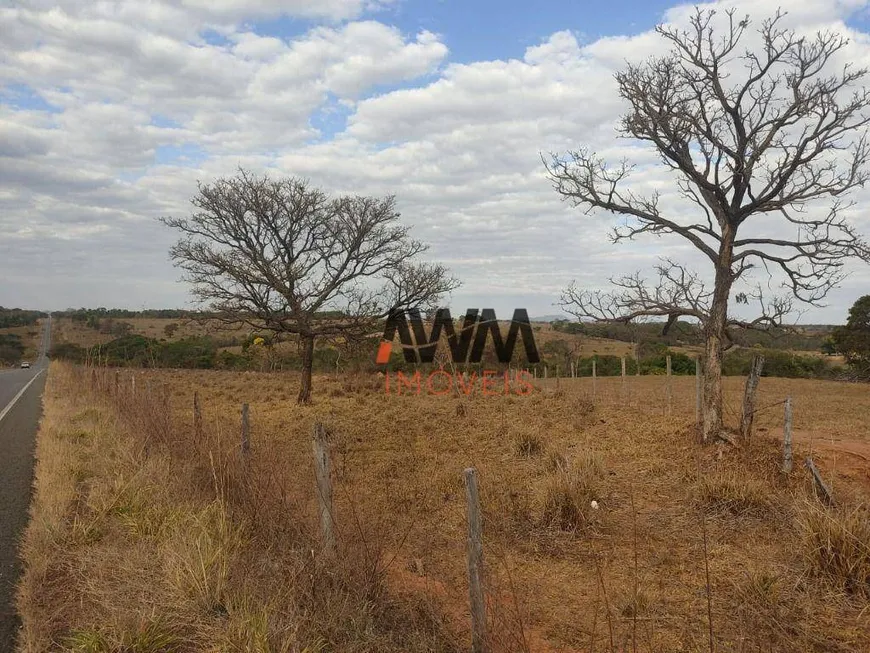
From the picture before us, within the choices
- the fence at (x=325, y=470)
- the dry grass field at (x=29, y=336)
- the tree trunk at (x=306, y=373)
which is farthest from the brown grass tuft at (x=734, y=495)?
the dry grass field at (x=29, y=336)

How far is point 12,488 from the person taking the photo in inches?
324

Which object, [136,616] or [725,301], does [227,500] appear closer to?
[136,616]

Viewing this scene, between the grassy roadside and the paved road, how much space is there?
0.46ft

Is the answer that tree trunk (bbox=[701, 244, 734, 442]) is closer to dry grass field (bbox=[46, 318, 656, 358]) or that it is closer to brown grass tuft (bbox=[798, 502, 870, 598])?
dry grass field (bbox=[46, 318, 656, 358])

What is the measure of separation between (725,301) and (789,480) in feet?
11.2

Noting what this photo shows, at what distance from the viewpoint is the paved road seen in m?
4.52

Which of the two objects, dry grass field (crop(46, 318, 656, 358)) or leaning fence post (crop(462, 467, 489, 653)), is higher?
dry grass field (crop(46, 318, 656, 358))

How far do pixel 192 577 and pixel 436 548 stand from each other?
306 cm

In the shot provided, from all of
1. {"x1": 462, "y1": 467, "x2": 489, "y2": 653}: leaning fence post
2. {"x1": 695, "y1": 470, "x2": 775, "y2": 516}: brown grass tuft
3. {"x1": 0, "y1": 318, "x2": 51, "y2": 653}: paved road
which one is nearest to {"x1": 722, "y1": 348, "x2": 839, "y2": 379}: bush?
{"x1": 695, "y1": 470, "x2": 775, "y2": 516}: brown grass tuft

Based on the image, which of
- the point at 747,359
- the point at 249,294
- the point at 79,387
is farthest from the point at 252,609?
the point at 747,359

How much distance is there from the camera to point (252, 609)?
400 centimetres

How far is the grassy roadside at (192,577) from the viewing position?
3848mm

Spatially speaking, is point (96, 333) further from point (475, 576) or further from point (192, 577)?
point (475, 576)

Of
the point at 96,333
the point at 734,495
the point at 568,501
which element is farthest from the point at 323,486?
the point at 96,333
